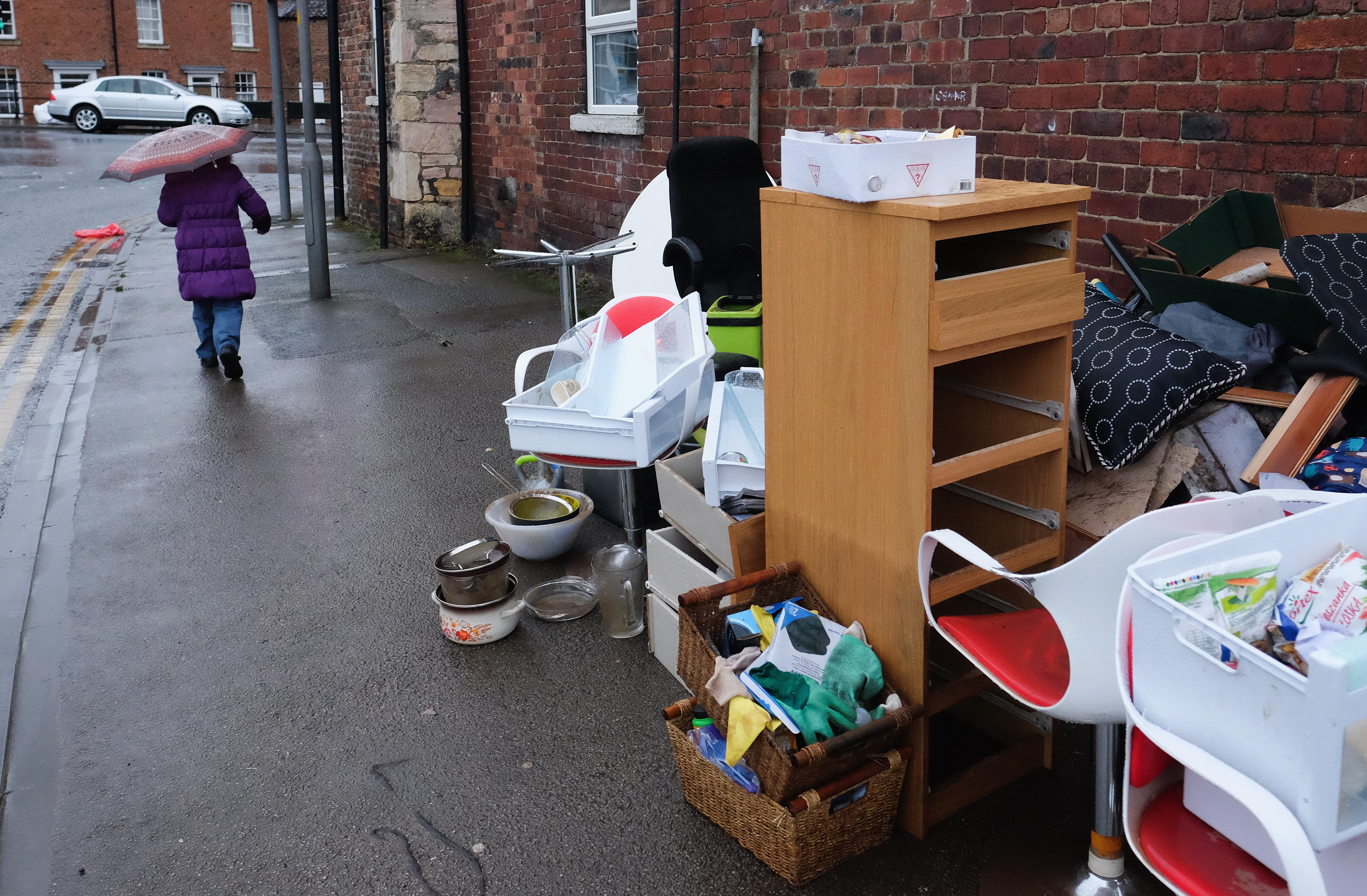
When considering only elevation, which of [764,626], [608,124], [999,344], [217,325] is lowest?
[764,626]

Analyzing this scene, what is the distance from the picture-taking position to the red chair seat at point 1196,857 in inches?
70.9

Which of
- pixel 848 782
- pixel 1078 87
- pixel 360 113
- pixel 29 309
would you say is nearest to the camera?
pixel 848 782

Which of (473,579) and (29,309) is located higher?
(29,309)

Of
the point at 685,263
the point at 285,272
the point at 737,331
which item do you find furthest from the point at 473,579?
the point at 285,272

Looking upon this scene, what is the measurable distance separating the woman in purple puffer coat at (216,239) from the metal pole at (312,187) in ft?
6.43

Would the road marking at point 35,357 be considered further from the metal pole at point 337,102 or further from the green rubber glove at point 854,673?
the green rubber glove at point 854,673

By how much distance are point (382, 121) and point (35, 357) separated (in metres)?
4.74

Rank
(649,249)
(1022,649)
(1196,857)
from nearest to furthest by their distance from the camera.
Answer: (1196,857) < (1022,649) < (649,249)

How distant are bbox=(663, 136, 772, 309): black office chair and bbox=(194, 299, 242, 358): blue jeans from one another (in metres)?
3.13

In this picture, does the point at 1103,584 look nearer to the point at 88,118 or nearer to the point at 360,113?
the point at 360,113

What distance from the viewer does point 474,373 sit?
733 centimetres

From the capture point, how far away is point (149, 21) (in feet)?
118

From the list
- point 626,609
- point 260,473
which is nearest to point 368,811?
point 626,609

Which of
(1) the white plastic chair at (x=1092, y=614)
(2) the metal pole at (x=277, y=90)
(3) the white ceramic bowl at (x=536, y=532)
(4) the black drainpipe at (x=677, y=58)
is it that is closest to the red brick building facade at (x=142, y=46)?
(2) the metal pole at (x=277, y=90)
